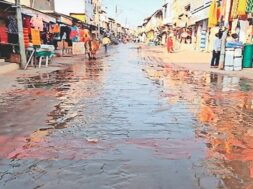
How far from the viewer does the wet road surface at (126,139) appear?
172 inches

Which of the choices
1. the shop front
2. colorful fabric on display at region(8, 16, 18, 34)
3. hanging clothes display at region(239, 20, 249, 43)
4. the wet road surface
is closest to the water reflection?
the wet road surface

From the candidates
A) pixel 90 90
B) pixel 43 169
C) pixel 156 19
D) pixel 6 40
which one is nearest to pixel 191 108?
pixel 90 90

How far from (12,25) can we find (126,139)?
14984 mm

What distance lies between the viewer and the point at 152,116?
764 cm

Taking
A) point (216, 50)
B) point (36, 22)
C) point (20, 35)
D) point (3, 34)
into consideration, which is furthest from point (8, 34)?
point (216, 50)

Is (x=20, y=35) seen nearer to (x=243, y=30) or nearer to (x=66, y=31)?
(x=243, y=30)

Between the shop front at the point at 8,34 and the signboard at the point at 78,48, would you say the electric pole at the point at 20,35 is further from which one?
the signboard at the point at 78,48

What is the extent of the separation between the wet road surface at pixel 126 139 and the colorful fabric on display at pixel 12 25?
8840mm

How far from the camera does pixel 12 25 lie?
19.0m

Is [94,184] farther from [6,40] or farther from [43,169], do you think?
[6,40]

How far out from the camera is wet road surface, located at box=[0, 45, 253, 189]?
436 cm

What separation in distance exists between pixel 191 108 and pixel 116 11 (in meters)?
108

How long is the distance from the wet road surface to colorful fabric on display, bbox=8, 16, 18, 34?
8840mm

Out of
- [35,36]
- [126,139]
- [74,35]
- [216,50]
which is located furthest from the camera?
[74,35]
